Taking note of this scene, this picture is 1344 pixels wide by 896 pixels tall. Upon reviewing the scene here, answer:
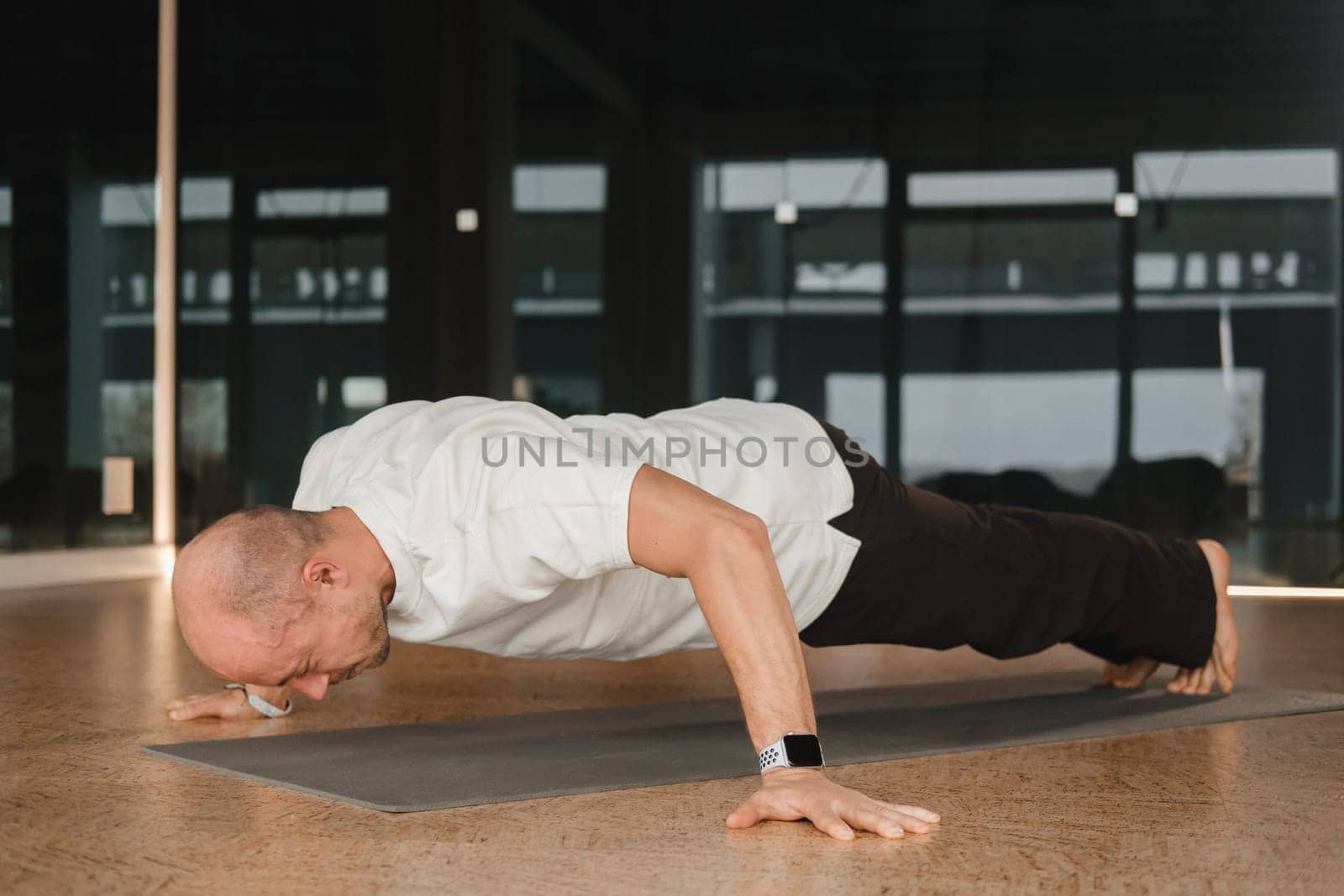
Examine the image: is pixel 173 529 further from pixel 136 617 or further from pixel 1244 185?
pixel 1244 185

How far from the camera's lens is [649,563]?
1507 mm

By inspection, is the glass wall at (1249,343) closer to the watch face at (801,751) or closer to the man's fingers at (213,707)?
the man's fingers at (213,707)

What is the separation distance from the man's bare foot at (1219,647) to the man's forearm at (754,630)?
1.11 metres

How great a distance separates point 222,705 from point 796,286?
3677 mm

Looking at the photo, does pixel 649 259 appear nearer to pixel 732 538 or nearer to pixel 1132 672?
pixel 1132 672

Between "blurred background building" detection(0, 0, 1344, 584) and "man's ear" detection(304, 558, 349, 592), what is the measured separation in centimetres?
367

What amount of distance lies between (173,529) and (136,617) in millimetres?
1758

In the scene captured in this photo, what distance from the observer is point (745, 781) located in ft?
5.36

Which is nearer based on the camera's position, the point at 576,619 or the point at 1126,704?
the point at 576,619

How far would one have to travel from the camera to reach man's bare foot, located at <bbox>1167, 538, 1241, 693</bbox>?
7.40 ft

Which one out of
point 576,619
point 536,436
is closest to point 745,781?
point 576,619

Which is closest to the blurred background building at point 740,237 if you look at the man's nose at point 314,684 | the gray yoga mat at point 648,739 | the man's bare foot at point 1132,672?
the man's bare foot at point 1132,672

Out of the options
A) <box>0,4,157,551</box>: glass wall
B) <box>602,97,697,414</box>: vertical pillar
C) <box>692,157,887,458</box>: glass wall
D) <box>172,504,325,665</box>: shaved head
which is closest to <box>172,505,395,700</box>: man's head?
<box>172,504,325,665</box>: shaved head

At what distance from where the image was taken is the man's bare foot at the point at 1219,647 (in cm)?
226
